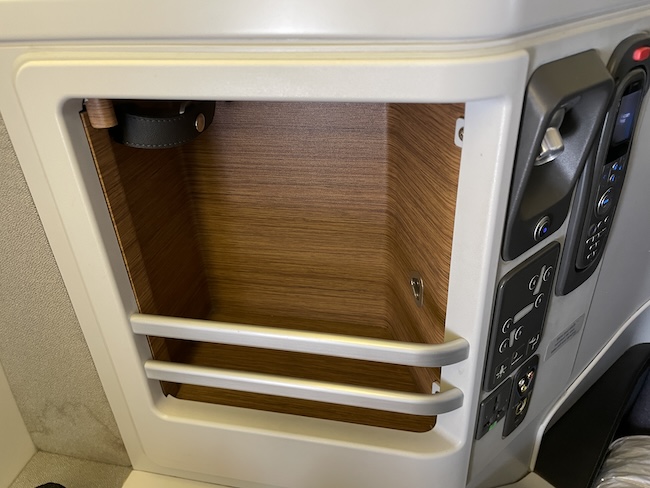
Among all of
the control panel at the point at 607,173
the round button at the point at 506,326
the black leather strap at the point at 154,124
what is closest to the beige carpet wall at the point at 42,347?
the black leather strap at the point at 154,124

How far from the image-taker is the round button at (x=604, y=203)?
2.62 ft

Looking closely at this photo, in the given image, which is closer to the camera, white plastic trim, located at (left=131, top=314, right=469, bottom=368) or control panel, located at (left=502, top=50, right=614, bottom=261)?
control panel, located at (left=502, top=50, right=614, bottom=261)

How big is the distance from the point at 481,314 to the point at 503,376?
→ 175 millimetres

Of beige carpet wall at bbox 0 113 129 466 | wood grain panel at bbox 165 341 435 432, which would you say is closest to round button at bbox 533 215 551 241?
wood grain panel at bbox 165 341 435 432

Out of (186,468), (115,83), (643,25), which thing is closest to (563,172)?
(643,25)

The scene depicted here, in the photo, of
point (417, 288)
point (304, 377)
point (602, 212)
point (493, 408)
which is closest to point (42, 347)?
point (304, 377)

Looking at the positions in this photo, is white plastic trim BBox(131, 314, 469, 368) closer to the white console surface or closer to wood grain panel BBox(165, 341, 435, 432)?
wood grain panel BBox(165, 341, 435, 432)

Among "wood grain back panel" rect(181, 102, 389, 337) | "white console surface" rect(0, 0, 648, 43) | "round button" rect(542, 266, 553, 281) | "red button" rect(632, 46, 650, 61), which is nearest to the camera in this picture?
"white console surface" rect(0, 0, 648, 43)

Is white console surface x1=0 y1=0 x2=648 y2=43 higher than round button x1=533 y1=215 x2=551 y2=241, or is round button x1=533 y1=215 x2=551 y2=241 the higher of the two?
white console surface x1=0 y1=0 x2=648 y2=43

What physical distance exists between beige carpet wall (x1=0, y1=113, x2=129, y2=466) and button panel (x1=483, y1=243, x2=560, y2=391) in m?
0.62

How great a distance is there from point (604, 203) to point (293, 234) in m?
0.51

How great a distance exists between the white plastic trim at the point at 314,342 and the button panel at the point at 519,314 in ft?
0.21

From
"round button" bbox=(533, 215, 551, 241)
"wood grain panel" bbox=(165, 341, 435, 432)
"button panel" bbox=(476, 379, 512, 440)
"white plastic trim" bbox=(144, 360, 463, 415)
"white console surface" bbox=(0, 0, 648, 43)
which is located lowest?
"wood grain panel" bbox=(165, 341, 435, 432)

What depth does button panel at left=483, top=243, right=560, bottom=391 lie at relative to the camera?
0.73m
